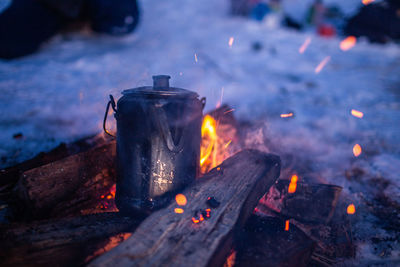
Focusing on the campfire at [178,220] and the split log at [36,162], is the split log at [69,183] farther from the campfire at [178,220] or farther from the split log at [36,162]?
the split log at [36,162]

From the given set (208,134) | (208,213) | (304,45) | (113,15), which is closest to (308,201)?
(208,213)

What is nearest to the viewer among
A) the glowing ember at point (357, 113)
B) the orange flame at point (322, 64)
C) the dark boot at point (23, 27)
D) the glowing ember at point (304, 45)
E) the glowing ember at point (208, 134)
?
the glowing ember at point (208, 134)

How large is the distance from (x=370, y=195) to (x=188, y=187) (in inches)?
82.5

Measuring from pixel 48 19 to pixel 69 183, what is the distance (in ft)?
20.2

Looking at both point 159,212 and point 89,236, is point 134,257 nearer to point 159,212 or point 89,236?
point 159,212

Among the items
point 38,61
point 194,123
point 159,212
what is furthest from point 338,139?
point 38,61

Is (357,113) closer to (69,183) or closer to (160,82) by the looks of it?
(160,82)

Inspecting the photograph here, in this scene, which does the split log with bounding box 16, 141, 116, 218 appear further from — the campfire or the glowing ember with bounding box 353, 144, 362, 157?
the glowing ember with bounding box 353, 144, 362, 157

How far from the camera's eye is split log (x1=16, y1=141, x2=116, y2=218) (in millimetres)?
1875

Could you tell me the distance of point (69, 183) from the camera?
209 cm

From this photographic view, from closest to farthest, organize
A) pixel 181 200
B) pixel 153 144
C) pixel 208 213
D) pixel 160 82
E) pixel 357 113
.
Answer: pixel 208 213, pixel 181 200, pixel 153 144, pixel 160 82, pixel 357 113

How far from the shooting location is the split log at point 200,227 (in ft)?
4.15

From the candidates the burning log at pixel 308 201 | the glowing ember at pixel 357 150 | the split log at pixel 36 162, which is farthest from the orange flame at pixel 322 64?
the split log at pixel 36 162

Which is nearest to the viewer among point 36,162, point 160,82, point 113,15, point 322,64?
point 160,82
